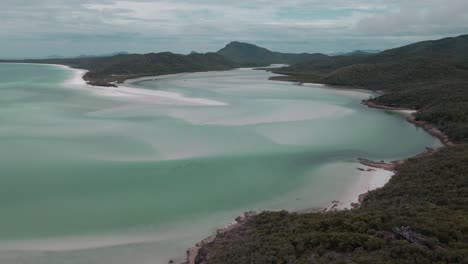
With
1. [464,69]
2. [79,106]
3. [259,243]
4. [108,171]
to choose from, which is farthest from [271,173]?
[464,69]

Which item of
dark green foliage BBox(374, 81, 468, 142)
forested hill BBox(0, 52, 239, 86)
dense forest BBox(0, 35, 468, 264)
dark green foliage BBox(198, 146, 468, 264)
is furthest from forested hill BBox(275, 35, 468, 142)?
forested hill BBox(0, 52, 239, 86)

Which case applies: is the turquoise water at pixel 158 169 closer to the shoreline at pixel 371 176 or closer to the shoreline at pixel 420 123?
the shoreline at pixel 371 176

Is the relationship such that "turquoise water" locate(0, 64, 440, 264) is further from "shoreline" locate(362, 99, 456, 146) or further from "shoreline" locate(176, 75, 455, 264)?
"shoreline" locate(362, 99, 456, 146)

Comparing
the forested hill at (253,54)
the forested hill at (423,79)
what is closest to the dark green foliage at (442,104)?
the forested hill at (423,79)

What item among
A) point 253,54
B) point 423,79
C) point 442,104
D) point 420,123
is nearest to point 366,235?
point 420,123

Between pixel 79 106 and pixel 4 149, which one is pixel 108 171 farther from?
pixel 79 106

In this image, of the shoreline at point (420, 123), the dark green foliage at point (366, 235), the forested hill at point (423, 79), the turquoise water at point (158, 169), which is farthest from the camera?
the forested hill at point (423, 79)
